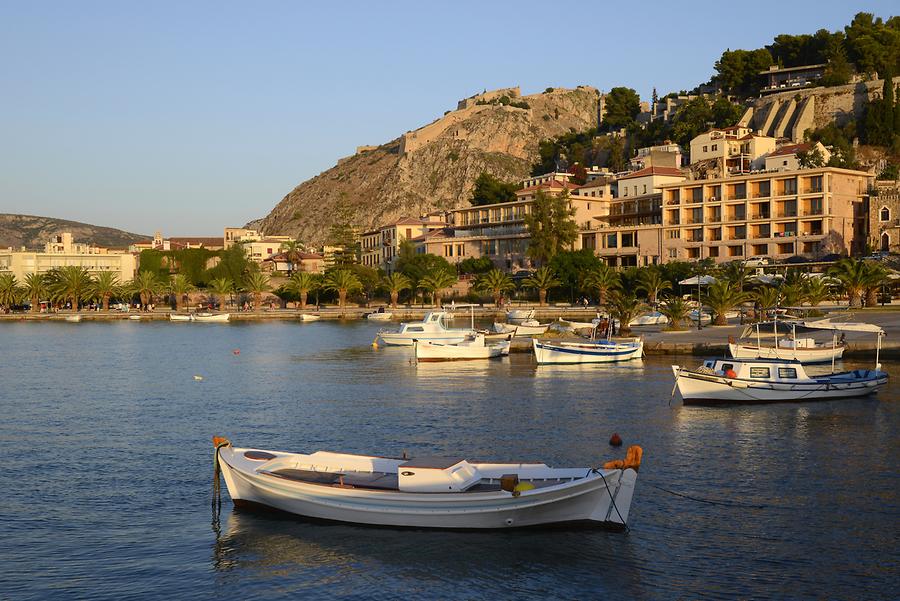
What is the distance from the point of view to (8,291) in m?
152

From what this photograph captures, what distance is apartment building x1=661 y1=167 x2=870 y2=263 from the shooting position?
4582 inches

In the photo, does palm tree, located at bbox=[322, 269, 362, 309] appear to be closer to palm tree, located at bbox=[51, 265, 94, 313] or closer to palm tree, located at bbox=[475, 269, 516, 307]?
palm tree, located at bbox=[475, 269, 516, 307]

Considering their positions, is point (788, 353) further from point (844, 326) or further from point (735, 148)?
point (735, 148)

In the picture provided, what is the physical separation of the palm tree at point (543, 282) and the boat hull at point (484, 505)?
10260 centimetres

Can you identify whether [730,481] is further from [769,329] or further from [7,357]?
[7,357]

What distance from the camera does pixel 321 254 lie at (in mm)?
189375

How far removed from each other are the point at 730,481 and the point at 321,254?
165148 millimetres

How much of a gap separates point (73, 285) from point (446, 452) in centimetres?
13221

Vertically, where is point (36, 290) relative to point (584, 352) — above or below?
above

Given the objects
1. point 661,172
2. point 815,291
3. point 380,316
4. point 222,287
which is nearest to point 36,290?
point 222,287

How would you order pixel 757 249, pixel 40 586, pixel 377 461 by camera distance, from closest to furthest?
1. pixel 40 586
2. pixel 377 461
3. pixel 757 249

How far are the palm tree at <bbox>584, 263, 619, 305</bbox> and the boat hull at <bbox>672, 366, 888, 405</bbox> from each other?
73074 mm

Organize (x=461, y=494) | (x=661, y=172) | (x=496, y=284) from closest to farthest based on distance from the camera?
(x=461, y=494) → (x=496, y=284) → (x=661, y=172)

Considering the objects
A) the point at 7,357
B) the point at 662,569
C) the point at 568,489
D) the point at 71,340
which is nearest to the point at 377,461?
the point at 568,489
